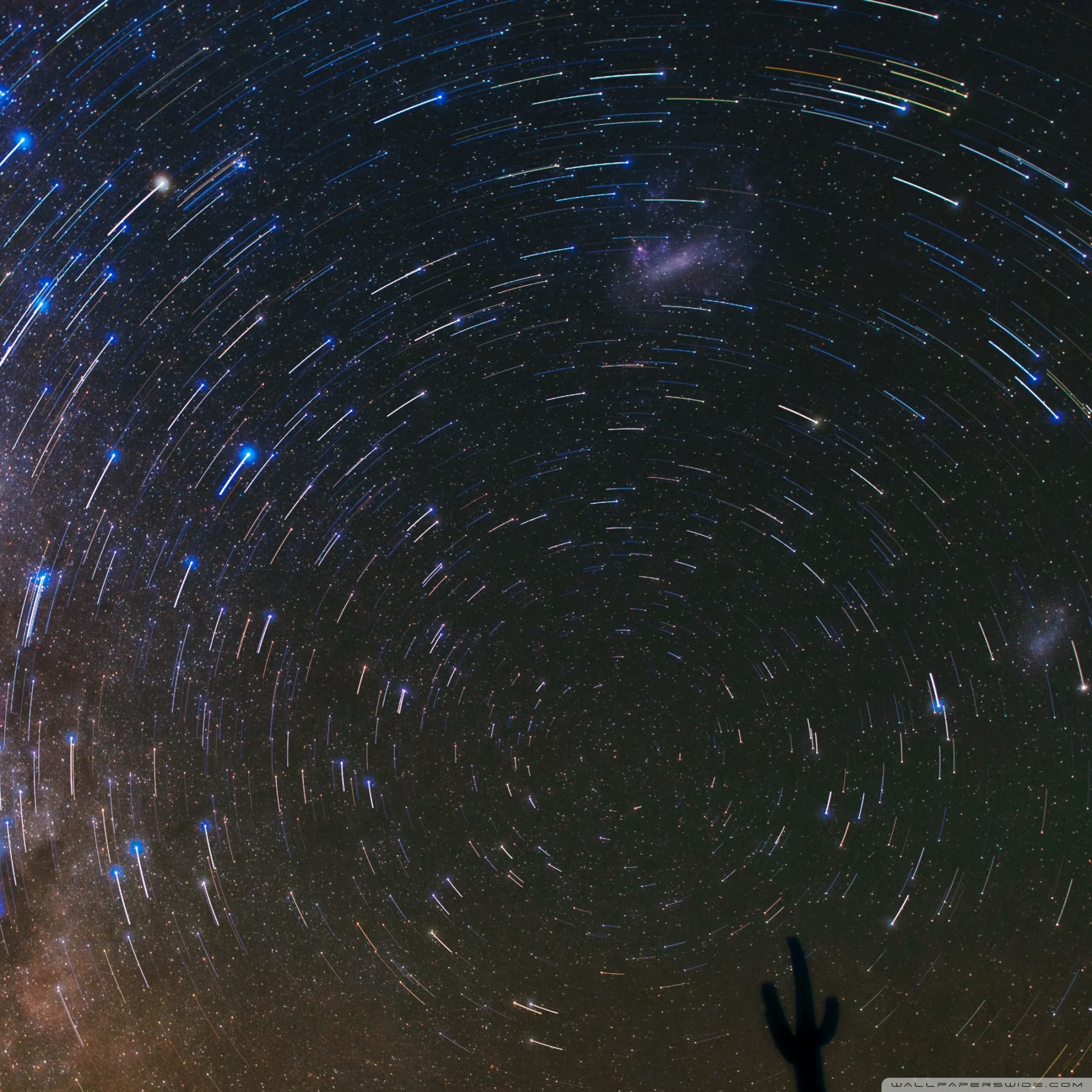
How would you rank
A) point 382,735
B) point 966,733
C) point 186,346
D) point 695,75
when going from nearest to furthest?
point 695,75 → point 186,346 → point 966,733 → point 382,735

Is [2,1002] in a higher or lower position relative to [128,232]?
lower

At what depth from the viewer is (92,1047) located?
19.1 feet

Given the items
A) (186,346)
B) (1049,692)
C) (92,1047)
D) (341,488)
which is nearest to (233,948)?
(92,1047)

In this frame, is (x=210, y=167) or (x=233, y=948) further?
(x=233, y=948)

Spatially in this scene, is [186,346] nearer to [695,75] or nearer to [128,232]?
[128,232]

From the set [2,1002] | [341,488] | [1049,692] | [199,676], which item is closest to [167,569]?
[199,676]

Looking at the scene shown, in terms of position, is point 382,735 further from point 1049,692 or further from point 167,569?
point 1049,692

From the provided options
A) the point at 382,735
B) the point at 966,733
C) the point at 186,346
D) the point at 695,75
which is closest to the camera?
the point at 695,75

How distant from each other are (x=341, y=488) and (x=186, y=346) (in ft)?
4.68

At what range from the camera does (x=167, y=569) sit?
5699 millimetres

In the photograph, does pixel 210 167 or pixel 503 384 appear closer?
pixel 210 167

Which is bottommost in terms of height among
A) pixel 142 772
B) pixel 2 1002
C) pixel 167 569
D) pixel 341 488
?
pixel 2 1002

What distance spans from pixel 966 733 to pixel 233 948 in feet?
18.8

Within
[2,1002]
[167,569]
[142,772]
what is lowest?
[2,1002]
